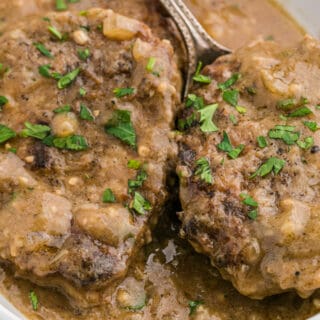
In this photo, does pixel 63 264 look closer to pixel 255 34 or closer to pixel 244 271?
pixel 244 271

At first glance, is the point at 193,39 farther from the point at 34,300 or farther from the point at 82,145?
the point at 34,300

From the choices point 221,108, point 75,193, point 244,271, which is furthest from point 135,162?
point 244,271

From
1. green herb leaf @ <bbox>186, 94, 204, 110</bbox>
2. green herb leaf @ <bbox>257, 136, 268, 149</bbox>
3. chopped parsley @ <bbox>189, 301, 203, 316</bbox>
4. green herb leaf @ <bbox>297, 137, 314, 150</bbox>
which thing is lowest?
chopped parsley @ <bbox>189, 301, 203, 316</bbox>

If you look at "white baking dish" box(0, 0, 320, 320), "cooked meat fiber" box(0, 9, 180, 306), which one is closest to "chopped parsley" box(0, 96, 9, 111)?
"cooked meat fiber" box(0, 9, 180, 306)

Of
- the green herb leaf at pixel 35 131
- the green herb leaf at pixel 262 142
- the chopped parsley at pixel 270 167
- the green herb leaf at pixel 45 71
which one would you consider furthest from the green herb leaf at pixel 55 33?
the chopped parsley at pixel 270 167

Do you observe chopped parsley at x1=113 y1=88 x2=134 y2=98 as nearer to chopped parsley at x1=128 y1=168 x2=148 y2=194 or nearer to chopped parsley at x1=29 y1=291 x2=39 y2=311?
chopped parsley at x1=128 y1=168 x2=148 y2=194

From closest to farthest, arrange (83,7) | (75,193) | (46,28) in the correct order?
(75,193), (46,28), (83,7)
